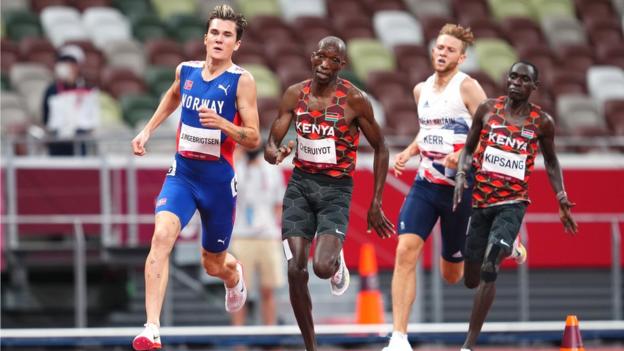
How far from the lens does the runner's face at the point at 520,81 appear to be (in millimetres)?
10227

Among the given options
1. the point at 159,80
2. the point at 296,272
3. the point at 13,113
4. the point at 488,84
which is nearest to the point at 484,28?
the point at 488,84

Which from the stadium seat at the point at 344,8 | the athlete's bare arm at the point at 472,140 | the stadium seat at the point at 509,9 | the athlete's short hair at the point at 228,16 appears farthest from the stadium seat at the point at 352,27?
the athlete's short hair at the point at 228,16

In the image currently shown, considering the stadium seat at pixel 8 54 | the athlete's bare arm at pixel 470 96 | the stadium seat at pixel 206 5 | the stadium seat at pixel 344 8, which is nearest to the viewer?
the athlete's bare arm at pixel 470 96

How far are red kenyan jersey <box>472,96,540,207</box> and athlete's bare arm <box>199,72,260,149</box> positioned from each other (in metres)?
1.74

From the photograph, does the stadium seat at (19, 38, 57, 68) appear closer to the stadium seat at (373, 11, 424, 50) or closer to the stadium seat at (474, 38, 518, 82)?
the stadium seat at (373, 11, 424, 50)

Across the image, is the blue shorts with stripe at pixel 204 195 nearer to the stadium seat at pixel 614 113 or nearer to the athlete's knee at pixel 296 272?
the athlete's knee at pixel 296 272

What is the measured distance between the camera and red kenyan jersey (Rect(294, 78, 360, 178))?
32.4 ft

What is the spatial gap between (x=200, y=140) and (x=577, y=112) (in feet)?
35.8

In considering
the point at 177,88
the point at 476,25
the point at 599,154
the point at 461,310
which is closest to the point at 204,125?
the point at 177,88

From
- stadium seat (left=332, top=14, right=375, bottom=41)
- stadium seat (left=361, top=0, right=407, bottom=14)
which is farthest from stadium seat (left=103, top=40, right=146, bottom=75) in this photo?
stadium seat (left=361, top=0, right=407, bottom=14)

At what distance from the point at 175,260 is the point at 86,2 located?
6.10m

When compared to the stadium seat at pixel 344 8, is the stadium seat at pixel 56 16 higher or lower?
lower

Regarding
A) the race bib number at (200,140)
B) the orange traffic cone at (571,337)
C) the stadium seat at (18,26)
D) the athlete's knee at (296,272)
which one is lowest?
the orange traffic cone at (571,337)

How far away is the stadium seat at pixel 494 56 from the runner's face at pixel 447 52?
10.1 m
